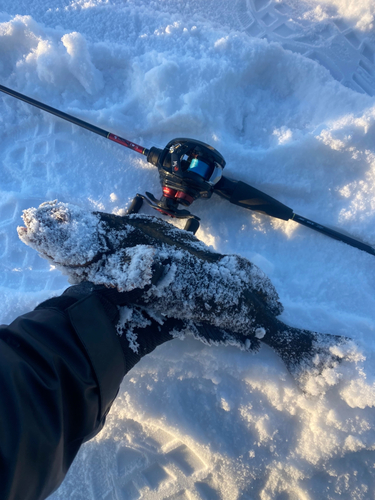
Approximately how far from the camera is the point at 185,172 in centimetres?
203

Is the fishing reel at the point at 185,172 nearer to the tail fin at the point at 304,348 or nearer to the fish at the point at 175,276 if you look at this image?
the fish at the point at 175,276

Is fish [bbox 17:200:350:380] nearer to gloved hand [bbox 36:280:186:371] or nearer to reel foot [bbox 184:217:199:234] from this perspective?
gloved hand [bbox 36:280:186:371]

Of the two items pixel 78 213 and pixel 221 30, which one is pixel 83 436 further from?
pixel 221 30

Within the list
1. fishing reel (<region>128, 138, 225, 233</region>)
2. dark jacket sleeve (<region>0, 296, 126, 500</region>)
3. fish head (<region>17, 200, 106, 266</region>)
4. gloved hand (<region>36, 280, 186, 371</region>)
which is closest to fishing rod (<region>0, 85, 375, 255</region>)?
fishing reel (<region>128, 138, 225, 233</region>)

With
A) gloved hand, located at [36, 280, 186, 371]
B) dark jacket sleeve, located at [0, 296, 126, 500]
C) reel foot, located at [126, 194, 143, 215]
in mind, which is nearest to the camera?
dark jacket sleeve, located at [0, 296, 126, 500]

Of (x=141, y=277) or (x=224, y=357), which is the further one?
(x=224, y=357)

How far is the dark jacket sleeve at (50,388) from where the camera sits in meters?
1.08

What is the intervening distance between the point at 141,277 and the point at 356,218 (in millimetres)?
1747

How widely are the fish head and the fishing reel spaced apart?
22.9 inches

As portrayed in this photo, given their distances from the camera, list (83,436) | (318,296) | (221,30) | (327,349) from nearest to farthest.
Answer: (83,436)
(327,349)
(318,296)
(221,30)

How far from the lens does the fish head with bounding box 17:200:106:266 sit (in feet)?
5.22

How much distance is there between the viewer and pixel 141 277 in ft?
4.99

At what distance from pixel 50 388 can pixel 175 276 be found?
31.9 inches

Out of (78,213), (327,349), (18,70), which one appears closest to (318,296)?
(327,349)
